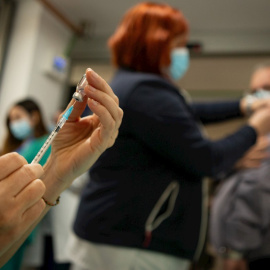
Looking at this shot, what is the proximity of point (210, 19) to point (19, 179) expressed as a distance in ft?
8.23

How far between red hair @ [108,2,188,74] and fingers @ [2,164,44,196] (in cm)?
48

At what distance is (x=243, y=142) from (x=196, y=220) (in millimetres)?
208

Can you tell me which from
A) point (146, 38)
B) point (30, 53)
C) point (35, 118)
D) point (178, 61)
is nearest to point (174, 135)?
point (146, 38)

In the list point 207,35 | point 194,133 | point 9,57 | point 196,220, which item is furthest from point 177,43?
point 9,57

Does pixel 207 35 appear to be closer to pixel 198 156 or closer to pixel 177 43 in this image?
pixel 177 43

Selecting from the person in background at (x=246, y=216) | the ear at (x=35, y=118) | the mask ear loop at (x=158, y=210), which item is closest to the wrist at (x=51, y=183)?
the mask ear loop at (x=158, y=210)

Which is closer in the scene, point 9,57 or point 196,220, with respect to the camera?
point 196,220

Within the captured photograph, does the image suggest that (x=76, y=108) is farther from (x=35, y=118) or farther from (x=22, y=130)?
(x=35, y=118)

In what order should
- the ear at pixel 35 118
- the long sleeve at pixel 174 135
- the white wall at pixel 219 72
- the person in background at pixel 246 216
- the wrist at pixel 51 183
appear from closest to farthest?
the wrist at pixel 51 183 → the long sleeve at pixel 174 135 → the person in background at pixel 246 216 → the ear at pixel 35 118 → the white wall at pixel 219 72

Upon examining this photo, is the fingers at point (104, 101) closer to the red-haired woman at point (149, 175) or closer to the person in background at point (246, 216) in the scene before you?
the red-haired woman at point (149, 175)

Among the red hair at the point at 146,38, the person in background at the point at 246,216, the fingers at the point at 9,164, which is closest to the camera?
the fingers at the point at 9,164

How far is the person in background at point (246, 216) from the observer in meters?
1.06

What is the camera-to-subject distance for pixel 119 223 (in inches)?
26.6

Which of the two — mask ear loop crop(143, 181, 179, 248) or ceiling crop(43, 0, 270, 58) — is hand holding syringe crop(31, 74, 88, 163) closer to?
mask ear loop crop(143, 181, 179, 248)
